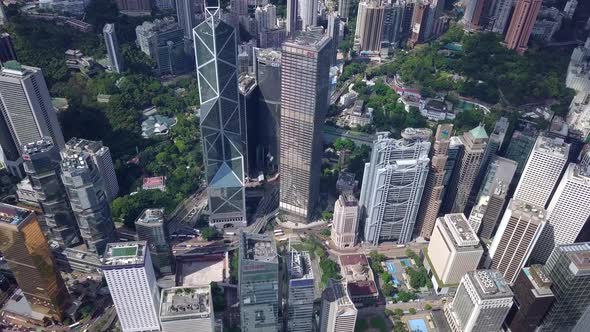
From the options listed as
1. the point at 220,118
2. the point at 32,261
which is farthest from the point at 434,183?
the point at 32,261

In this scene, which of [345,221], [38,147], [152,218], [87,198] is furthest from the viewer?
[345,221]

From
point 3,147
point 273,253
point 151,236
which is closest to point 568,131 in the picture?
point 273,253

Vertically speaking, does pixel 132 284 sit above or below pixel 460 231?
below

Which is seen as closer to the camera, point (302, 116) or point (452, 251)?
point (452, 251)

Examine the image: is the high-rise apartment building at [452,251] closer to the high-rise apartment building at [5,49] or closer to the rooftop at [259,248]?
the rooftop at [259,248]

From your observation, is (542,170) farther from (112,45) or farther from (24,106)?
(112,45)

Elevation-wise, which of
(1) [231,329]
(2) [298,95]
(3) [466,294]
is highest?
(2) [298,95]

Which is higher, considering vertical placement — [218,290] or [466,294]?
[466,294]

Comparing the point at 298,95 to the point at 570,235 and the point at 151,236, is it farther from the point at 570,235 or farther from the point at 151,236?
the point at 570,235

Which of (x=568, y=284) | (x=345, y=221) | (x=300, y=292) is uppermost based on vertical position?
(x=568, y=284)
